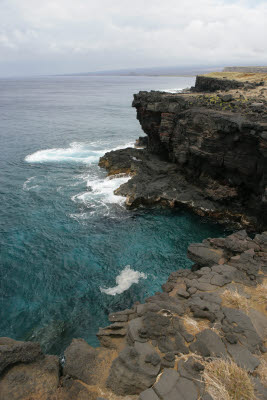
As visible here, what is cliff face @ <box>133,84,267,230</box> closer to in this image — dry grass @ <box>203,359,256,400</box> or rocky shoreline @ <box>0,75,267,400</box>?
rocky shoreline @ <box>0,75,267,400</box>

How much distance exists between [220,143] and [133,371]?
2571cm

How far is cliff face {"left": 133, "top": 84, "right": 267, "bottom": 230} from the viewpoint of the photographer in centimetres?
2761

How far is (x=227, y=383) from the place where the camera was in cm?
910

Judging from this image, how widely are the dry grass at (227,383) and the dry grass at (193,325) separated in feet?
7.34

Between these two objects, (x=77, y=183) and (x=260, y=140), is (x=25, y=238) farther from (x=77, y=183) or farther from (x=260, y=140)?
(x=260, y=140)

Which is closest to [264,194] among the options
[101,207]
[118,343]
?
[101,207]

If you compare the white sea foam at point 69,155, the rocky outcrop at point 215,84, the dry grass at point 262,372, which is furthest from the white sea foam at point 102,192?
the rocky outcrop at point 215,84

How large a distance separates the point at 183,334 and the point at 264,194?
1959 cm

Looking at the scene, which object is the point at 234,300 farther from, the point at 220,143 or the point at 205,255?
the point at 220,143

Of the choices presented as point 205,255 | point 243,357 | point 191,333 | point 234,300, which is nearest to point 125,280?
point 205,255

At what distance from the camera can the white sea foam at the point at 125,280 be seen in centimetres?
2115

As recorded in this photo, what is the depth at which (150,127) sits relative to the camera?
41.6 metres

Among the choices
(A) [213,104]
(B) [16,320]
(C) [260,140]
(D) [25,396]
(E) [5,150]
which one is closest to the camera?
(D) [25,396]

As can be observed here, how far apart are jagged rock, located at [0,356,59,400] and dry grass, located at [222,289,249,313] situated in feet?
30.3
